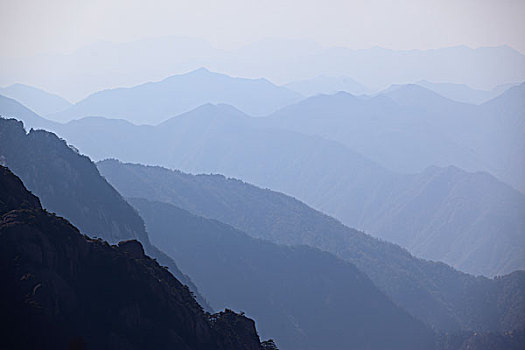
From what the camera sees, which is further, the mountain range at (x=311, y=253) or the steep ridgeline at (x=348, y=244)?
the steep ridgeline at (x=348, y=244)

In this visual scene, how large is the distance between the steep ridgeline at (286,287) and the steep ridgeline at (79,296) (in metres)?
59.3

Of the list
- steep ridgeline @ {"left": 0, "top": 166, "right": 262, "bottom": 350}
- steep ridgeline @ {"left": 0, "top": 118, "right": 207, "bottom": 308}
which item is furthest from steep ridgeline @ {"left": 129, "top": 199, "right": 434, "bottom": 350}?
steep ridgeline @ {"left": 0, "top": 166, "right": 262, "bottom": 350}

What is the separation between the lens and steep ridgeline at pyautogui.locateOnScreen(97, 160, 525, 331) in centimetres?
13000

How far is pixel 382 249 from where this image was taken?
503 ft

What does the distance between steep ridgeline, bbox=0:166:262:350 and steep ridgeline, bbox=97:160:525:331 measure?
8444cm

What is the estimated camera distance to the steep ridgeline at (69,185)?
7244 centimetres

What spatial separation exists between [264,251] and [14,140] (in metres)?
48.4

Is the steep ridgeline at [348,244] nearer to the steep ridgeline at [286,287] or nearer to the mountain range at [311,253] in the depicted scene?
the mountain range at [311,253]

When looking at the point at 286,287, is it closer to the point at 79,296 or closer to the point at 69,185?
the point at 69,185

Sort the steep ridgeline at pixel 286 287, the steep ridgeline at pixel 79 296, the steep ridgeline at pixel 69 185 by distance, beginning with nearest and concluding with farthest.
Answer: the steep ridgeline at pixel 79 296 < the steep ridgeline at pixel 69 185 < the steep ridgeline at pixel 286 287

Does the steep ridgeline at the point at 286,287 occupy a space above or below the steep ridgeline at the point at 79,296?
above

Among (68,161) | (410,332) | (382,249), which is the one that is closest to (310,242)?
(382,249)

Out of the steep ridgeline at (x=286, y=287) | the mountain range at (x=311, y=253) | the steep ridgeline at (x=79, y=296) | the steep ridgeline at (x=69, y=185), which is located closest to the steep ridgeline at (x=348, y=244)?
the mountain range at (x=311, y=253)

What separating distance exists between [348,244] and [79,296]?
4512 inches
